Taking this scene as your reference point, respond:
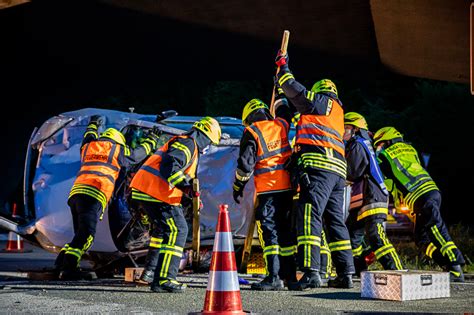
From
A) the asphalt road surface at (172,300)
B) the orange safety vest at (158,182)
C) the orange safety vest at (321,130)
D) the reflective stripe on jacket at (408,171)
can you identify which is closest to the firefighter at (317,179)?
the orange safety vest at (321,130)

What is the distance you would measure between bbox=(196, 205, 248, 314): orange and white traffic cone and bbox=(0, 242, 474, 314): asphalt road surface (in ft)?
1.98

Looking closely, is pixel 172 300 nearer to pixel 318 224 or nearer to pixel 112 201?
pixel 318 224

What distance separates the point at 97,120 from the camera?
34.0 feet

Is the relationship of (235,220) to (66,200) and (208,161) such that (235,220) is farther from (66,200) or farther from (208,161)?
(66,200)

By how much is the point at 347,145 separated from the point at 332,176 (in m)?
1.01

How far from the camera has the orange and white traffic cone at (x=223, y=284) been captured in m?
6.59

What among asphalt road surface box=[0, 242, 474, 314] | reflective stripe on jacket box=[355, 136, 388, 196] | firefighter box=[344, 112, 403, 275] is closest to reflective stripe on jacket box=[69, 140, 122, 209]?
asphalt road surface box=[0, 242, 474, 314]

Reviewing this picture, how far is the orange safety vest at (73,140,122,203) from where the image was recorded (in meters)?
9.84

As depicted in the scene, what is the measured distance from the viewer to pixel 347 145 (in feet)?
32.9

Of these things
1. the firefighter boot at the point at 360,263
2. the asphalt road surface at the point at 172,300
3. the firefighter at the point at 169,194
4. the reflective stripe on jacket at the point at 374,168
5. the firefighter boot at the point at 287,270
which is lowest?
the asphalt road surface at the point at 172,300

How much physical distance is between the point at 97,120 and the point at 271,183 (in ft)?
7.54

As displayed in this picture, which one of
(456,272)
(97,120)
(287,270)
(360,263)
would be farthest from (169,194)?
(456,272)

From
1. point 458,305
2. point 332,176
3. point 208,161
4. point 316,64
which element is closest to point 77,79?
point 316,64

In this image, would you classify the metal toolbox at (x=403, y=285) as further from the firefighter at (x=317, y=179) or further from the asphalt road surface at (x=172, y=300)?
the firefighter at (x=317, y=179)
